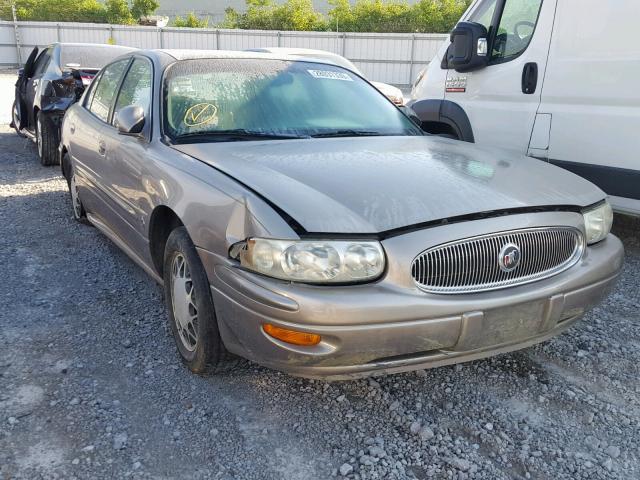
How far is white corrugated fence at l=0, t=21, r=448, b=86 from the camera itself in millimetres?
24469

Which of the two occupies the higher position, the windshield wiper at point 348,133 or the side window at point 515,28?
the side window at point 515,28

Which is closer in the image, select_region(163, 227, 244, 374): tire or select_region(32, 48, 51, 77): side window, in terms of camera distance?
select_region(163, 227, 244, 374): tire

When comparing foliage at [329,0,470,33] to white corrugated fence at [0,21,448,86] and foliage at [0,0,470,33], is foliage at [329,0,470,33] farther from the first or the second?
white corrugated fence at [0,21,448,86]

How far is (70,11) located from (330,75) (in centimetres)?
3278

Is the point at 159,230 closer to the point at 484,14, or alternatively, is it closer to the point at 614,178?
the point at 614,178

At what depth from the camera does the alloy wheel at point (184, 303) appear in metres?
2.80

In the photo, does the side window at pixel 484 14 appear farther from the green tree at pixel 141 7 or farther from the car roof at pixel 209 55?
the green tree at pixel 141 7

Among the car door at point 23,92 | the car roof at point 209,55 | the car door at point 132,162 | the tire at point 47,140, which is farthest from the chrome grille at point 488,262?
the car door at point 23,92

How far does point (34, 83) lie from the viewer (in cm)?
832

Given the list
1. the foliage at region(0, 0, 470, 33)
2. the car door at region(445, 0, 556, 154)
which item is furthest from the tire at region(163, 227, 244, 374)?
the foliage at region(0, 0, 470, 33)

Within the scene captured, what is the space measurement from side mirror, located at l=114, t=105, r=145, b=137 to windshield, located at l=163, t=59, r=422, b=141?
139mm

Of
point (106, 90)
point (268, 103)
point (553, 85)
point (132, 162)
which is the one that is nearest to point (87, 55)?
point (106, 90)

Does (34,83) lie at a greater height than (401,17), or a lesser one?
lesser

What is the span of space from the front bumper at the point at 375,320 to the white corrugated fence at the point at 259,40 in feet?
75.5
